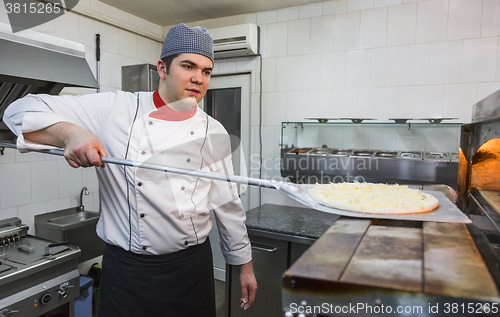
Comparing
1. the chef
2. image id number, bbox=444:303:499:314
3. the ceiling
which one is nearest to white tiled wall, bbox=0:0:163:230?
the ceiling

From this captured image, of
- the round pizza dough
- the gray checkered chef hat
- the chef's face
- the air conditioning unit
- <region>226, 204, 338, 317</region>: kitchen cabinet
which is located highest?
the air conditioning unit

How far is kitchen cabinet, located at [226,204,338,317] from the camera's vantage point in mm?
2365

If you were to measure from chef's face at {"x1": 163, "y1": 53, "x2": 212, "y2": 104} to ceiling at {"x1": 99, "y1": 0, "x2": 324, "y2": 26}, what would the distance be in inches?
70.5

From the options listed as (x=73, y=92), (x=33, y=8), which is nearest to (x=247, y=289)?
(x=73, y=92)

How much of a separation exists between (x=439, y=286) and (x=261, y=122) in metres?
2.87

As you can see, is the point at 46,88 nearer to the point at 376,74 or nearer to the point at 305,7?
the point at 305,7

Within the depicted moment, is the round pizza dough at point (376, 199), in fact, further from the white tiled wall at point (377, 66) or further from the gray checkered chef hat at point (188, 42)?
the white tiled wall at point (377, 66)

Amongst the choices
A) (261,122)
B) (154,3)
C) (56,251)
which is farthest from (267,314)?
(154,3)

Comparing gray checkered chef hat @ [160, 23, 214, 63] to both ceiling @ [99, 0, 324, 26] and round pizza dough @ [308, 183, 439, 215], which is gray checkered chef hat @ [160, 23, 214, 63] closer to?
round pizza dough @ [308, 183, 439, 215]

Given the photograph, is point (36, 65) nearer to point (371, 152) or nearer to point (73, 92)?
point (73, 92)

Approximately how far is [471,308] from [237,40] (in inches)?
120

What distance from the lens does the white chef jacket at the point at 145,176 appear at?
141 centimetres

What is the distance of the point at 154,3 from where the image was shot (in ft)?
9.94

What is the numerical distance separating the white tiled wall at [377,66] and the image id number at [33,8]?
1.75 metres
